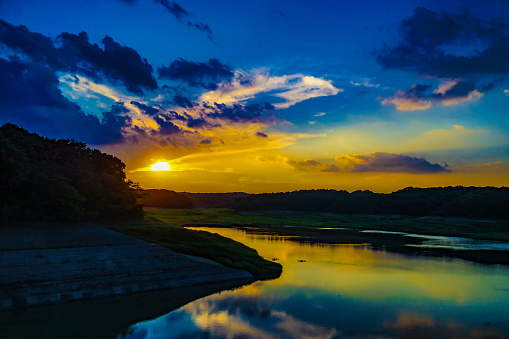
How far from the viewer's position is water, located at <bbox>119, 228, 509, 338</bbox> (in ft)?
85.3

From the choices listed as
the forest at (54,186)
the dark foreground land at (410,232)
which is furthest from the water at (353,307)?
the dark foreground land at (410,232)

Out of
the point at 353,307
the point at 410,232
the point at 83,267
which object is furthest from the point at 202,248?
the point at 410,232

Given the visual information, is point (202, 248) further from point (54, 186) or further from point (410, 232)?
point (410, 232)

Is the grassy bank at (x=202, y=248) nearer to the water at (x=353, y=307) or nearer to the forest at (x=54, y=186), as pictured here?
the water at (x=353, y=307)

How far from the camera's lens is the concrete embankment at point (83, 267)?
28475 mm

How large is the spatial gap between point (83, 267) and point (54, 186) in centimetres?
1148

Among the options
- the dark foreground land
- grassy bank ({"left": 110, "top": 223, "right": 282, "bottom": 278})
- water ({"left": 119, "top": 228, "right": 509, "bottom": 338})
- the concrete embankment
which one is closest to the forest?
the concrete embankment

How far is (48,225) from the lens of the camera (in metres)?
36.7

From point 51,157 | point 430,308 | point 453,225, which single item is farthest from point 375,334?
point 453,225

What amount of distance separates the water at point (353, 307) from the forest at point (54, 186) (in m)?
17.3

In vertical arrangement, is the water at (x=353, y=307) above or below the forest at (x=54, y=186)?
below

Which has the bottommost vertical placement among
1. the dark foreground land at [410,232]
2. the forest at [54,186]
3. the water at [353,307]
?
the water at [353,307]

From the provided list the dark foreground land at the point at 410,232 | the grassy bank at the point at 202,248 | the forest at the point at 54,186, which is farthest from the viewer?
the dark foreground land at the point at 410,232

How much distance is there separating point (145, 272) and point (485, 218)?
450ft
